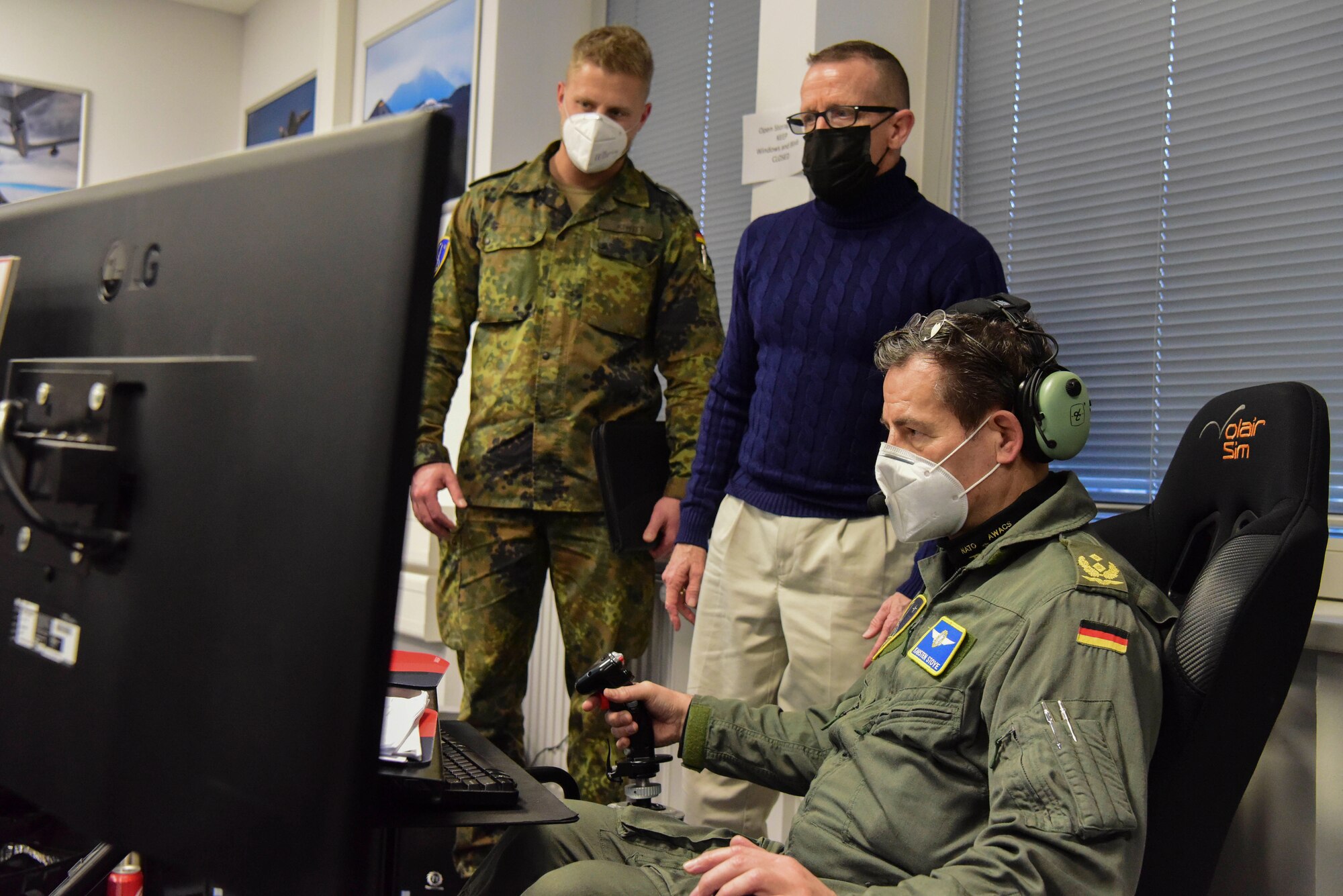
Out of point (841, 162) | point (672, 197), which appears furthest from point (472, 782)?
point (672, 197)

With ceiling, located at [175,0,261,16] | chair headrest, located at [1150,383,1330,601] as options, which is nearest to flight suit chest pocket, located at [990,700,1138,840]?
chair headrest, located at [1150,383,1330,601]

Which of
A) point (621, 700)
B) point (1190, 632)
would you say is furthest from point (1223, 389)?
point (621, 700)

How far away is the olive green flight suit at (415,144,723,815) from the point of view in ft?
6.72

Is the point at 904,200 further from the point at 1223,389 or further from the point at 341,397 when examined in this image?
the point at 341,397

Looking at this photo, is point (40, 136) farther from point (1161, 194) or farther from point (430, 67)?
point (1161, 194)

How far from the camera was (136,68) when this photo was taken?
5293 millimetres

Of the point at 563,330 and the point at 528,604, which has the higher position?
the point at 563,330

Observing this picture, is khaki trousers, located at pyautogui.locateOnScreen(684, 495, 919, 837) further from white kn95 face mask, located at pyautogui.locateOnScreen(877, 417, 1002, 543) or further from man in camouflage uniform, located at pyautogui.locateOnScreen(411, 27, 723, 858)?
white kn95 face mask, located at pyautogui.locateOnScreen(877, 417, 1002, 543)

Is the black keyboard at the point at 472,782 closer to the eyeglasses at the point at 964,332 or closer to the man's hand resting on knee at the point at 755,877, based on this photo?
the man's hand resting on knee at the point at 755,877

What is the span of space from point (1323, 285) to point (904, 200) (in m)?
0.65

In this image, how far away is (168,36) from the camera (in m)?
5.38

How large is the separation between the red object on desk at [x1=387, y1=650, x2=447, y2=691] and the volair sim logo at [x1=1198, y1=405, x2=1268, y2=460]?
2.83ft

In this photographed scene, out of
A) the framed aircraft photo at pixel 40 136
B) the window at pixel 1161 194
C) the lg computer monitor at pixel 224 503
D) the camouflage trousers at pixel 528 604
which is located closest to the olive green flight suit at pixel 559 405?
the camouflage trousers at pixel 528 604

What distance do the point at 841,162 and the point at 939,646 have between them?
91cm
